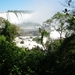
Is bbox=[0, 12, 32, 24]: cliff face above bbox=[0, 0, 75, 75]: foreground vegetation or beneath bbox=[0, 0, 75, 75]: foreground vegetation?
above

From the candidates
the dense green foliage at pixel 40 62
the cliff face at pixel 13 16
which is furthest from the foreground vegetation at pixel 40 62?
the cliff face at pixel 13 16

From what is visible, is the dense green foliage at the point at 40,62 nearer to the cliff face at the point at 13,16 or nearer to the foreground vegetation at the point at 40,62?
the foreground vegetation at the point at 40,62

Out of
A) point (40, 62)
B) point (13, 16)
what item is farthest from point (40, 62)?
point (13, 16)

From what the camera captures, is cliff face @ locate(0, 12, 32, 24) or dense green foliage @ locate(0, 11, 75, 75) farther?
cliff face @ locate(0, 12, 32, 24)

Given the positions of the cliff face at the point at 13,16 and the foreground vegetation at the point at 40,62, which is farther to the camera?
the cliff face at the point at 13,16

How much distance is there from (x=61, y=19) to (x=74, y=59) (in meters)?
17.1

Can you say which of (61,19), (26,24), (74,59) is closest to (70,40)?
(74,59)

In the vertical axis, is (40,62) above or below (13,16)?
below

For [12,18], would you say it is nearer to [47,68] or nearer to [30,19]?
[30,19]

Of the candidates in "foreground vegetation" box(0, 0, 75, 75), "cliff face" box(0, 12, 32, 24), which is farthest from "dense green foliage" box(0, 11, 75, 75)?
"cliff face" box(0, 12, 32, 24)

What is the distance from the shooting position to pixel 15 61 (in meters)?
6.71

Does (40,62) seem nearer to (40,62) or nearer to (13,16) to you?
(40,62)

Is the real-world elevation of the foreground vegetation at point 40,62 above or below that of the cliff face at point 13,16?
below

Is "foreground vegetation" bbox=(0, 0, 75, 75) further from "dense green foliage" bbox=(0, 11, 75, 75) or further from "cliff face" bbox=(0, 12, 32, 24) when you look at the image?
"cliff face" bbox=(0, 12, 32, 24)
